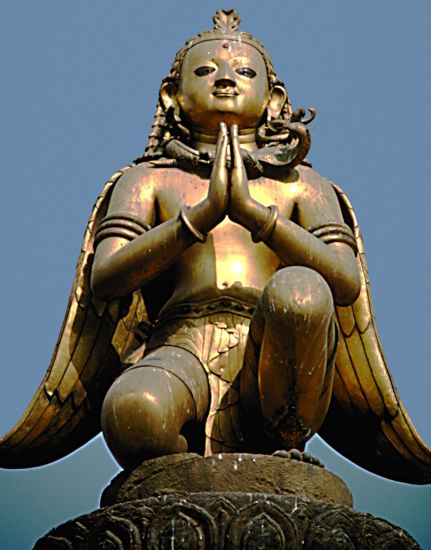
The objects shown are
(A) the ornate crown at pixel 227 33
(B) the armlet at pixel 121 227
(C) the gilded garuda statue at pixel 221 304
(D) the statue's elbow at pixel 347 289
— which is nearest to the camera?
(C) the gilded garuda statue at pixel 221 304

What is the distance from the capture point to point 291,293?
7.59m

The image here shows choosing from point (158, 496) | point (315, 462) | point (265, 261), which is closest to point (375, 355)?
point (265, 261)

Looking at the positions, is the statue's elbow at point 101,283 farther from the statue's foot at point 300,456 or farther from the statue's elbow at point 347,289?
the statue's foot at point 300,456

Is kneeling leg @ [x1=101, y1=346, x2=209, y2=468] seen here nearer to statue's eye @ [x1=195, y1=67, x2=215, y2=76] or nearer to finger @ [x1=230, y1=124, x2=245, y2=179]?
finger @ [x1=230, y1=124, x2=245, y2=179]

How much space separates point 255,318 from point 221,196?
27.5 inches

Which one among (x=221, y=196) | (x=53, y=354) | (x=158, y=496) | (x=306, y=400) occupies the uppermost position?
(x=221, y=196)

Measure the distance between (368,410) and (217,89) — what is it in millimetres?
2123

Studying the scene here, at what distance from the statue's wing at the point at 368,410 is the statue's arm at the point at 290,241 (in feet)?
1.62

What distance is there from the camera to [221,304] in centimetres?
854

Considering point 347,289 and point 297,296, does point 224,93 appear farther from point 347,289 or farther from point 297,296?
point 297,296

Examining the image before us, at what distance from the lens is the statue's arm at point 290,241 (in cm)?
820

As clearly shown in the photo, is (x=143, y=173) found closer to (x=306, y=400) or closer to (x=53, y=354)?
(x=53, y=354)

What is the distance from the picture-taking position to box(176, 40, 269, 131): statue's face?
9219 millimetres

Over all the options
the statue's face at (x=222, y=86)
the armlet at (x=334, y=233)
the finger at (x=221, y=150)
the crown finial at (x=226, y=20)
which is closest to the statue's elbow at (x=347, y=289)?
the armlet at (x=334, y=233)
